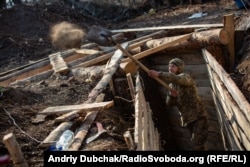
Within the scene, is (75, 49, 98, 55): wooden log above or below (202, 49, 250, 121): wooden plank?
below

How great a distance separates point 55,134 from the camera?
4797 millimetres

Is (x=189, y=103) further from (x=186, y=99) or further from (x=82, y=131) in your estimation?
(x=82, y=131)

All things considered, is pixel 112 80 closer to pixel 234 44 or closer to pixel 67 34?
pixel 234 44

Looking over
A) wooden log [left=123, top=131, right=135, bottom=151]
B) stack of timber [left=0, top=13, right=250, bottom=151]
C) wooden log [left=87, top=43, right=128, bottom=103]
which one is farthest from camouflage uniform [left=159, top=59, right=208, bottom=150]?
wooden log [left=123, top=131, right=135, bottom=151]

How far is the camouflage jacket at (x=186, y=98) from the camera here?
19.9 feet

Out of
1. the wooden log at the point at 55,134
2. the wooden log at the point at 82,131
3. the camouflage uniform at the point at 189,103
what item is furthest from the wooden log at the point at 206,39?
the wooden log at the point at 55,134

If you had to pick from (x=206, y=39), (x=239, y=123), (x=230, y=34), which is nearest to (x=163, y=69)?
(x=206, y=39)

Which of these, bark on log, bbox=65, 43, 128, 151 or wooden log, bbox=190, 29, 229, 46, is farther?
wooden log, bbox=190, 29, 229, 46

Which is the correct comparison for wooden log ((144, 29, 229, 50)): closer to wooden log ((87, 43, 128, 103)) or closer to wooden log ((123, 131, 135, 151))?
wooden log ((87, 43, 128, 103))

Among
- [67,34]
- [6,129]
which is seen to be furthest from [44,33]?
[6,129]

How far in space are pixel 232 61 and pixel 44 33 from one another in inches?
346

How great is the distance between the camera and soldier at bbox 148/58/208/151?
19.9ft

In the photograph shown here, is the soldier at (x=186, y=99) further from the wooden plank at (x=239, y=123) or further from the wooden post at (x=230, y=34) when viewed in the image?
the wooden post at (x=230, y=34)

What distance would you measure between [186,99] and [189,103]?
10 cm
